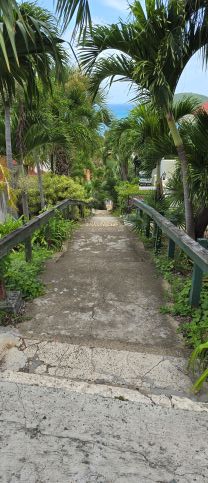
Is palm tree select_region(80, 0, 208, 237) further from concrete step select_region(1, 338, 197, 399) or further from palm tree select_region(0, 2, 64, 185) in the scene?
concrete step select_region(1, 338, 197, 399)

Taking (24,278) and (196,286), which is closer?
(196,286)

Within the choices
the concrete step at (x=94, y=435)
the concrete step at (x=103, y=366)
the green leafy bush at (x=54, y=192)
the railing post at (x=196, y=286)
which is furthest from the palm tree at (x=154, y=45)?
the green leafy bush at (x=54, y=192)

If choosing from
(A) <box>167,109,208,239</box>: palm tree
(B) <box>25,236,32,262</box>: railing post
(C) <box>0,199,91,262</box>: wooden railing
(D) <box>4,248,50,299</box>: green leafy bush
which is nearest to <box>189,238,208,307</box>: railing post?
(D) <box>4,248,50,299</box>: green leafy bush

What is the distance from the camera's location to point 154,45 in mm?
4031

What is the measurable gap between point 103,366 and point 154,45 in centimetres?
384

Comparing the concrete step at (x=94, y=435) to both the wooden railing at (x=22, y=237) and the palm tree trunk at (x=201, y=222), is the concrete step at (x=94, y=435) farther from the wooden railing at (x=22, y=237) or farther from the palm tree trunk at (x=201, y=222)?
the palm tree trunk at (x=201, y=222)

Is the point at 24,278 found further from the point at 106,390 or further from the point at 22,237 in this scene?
the point at 106,390

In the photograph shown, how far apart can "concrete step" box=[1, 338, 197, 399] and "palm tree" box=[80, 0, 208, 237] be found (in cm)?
306

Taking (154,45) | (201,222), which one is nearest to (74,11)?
(154,45)

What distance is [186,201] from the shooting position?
4844mm

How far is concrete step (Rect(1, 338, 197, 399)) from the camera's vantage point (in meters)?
2.11

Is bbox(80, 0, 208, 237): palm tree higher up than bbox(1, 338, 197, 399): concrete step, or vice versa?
bbox(80, 0, 208, 237): palm tree

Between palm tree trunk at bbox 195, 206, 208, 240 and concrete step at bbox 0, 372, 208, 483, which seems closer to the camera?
concrete step at bbox 0, 372, 208, 483

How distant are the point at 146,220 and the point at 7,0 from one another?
4.82 metres
